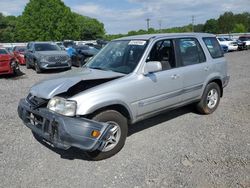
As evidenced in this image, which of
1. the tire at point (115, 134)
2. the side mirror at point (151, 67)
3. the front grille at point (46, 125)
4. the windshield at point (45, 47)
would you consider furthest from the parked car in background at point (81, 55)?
the tire at point (115, 134)

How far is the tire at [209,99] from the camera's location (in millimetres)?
5754

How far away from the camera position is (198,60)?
548 centimetres

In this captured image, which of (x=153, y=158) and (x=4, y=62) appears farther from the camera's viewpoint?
(x=4, y=62)

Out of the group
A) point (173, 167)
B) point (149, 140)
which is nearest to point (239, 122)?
point (149, 140)

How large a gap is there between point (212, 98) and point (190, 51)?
1360mm

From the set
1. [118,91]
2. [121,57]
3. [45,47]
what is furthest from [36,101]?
[45,47]

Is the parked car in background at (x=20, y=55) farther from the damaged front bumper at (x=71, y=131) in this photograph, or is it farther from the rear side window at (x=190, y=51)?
the damaged front bumper at (x=71, y=131)

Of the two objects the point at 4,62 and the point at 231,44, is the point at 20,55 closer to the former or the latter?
the point at 4,62

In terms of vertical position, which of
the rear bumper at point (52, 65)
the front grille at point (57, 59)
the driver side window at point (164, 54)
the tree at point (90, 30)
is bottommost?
the rear bumper at point (52, 65)

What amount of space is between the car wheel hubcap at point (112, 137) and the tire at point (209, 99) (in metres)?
2.44

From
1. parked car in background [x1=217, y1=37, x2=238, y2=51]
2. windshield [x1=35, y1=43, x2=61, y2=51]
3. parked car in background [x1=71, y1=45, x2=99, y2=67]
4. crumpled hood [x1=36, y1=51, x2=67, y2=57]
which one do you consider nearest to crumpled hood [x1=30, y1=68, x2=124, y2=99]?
crumpled hood [x1=36, y1=51, x2=67, y2=57]

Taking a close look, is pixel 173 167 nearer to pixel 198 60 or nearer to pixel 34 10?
pixel 198 60

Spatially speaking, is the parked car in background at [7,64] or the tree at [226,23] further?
the tree at [226,23]

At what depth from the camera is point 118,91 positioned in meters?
3.99
